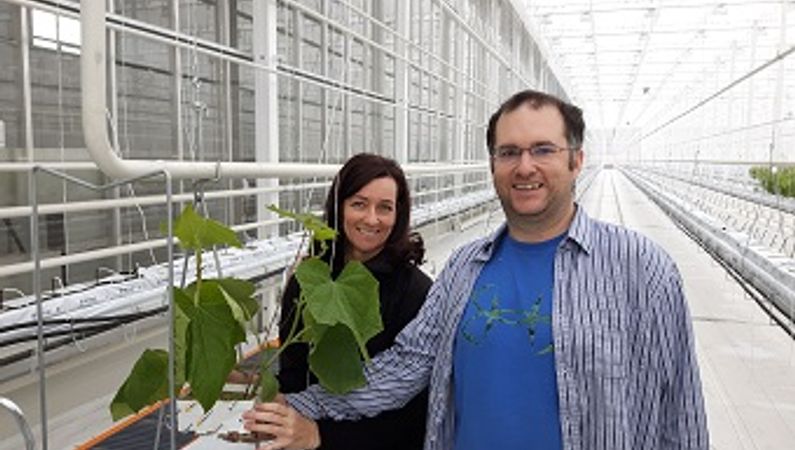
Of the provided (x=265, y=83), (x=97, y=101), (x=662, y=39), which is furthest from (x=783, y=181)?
(x=97, y=101)

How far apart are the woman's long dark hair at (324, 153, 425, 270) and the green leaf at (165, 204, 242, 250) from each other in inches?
15.6

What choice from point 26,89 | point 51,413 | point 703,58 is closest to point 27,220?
point 26,89

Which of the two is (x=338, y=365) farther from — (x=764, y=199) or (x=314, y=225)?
(x=764, y=199)

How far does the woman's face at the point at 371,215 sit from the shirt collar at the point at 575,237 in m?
0.18

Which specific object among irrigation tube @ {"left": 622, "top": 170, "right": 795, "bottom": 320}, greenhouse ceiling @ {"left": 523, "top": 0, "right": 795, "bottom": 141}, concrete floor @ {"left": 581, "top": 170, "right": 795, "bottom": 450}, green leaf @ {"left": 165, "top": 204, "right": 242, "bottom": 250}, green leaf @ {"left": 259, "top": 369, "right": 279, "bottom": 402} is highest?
greenhouse ceiling @ {"left": 523, "top": 0, "right": 795, "bottom": 141}

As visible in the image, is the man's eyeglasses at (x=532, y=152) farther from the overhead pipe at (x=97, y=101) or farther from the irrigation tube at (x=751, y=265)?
the irrigation tube at (x=751, y=265)

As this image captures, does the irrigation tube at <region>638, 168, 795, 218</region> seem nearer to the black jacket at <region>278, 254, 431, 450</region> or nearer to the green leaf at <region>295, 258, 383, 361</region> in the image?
the black jacket at <region>278, 254, 431, 450</region>

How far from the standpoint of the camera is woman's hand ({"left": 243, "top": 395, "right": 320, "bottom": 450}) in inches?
31.2

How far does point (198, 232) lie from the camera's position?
0.67 metres

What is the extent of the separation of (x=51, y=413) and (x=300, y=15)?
325 centimetres

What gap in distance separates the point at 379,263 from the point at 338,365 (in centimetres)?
30

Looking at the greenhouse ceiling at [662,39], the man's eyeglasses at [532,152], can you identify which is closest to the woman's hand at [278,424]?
the man's eyeglasses at [532,152]

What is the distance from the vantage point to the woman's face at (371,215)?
110 cm

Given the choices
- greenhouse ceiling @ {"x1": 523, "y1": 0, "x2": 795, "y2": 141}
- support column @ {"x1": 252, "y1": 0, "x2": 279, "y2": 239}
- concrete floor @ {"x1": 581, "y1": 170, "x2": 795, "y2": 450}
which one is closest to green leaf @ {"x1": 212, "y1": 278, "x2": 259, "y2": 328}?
concrete floor @ {"x1": 581, "y1": 170, "x2": 795, "y2": 450}
